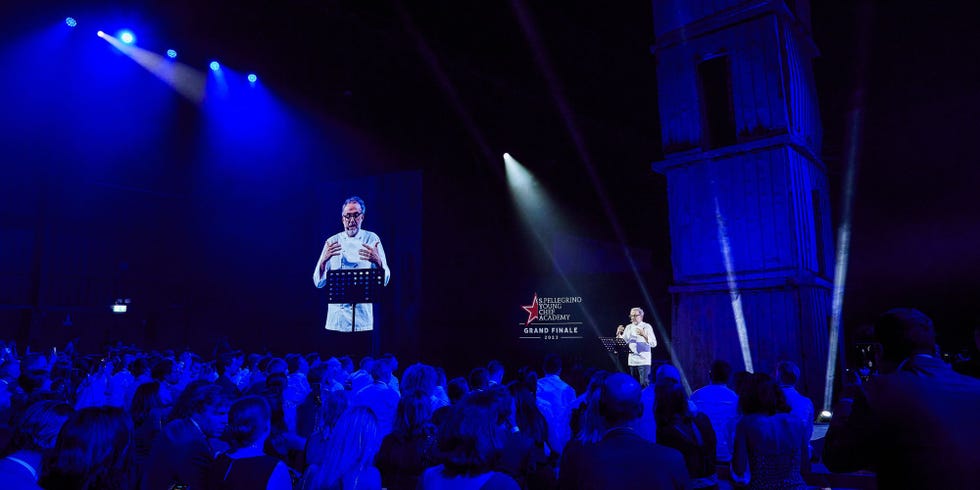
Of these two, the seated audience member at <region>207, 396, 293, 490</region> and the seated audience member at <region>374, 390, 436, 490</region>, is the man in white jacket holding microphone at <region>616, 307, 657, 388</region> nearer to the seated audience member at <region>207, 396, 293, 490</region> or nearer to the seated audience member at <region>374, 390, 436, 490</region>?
the seated audience member at <region>374, 390, 436, 490</region>

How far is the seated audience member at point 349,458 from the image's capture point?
8.96ft

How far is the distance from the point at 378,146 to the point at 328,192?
250 centimetres

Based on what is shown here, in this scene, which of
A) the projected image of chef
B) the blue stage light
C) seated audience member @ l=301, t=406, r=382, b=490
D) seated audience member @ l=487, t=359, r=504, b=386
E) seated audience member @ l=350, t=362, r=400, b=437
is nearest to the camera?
seated audience member @ l=301, t=406, r=382, b=490

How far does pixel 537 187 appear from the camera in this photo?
62.5 ft

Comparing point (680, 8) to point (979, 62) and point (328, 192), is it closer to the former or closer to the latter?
point (979, 62)

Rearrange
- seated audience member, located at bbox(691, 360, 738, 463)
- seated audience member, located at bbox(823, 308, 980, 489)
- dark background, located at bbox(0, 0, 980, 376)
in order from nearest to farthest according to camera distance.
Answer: seated audience member, located at bbox(823, 308, 980, 489)
seated audience member, located at bbox(691, 360, 738, 463)
dark background, located at bbox(0, 0, 980, 376)

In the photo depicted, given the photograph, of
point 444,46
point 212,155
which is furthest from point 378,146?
point 212,155

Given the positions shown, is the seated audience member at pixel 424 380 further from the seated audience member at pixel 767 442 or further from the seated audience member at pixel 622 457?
the seated audience member at pixel 622 457

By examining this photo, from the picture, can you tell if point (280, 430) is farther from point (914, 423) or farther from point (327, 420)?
point (914, 423)

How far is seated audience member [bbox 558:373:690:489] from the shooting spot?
2.17 metres

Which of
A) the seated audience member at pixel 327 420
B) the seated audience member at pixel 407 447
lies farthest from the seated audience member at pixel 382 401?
the seated audience member at pixel 327 420

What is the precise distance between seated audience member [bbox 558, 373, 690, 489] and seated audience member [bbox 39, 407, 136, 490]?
6.44 ft

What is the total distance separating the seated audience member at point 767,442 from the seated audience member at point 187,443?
333 centimetres

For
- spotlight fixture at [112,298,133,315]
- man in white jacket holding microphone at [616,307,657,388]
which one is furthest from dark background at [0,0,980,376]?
man in white jacket holding microphone at [616,307,657,388]
